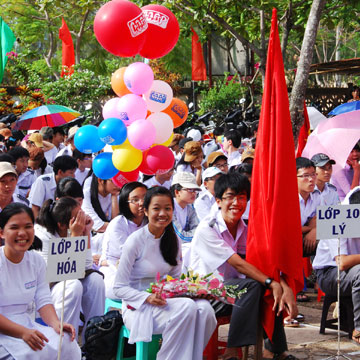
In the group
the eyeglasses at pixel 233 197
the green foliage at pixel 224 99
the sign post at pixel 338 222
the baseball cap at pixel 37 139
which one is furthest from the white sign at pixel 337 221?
the green foliage at pixel 224 99

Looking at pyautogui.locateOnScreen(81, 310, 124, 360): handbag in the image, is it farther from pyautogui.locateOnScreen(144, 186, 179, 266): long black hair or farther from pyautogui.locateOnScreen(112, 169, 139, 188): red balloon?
pyautogui.locateOnScreen(112, 169, 139, 188): red balloon

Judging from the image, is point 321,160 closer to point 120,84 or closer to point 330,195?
point 330,195

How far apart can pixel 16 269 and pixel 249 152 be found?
14.9 ft

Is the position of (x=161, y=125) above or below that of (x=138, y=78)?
below

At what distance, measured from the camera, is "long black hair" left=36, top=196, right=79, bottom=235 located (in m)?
5.34

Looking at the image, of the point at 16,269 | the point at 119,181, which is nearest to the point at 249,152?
the point at 119,181

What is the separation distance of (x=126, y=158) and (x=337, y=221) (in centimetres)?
237

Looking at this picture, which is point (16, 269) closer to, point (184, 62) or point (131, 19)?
point (131, 19)

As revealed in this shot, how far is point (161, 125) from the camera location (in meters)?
6.86

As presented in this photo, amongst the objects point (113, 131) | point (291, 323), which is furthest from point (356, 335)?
A: point (113, 131)

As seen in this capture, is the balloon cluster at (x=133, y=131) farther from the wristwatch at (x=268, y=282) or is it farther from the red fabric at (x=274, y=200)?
the wristwatch at (x=268, y=282)

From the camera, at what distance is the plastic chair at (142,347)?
4.58 m

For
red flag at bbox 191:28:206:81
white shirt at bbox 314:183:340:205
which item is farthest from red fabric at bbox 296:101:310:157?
red flag at bbox 191:28:206:81

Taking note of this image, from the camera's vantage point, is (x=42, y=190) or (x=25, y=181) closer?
(x=42, y=190)
